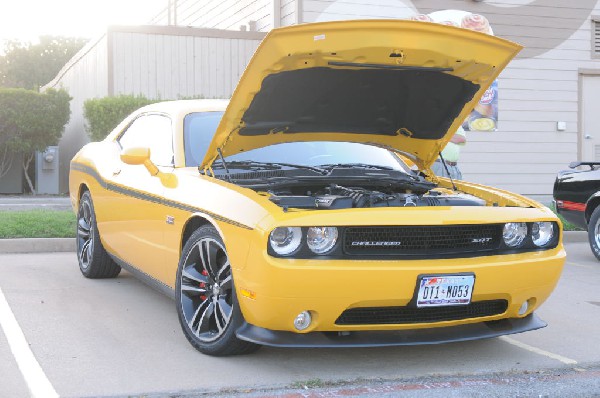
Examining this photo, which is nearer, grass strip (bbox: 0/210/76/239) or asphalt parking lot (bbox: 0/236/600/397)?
asphalt parking lot (bbox: 0/236/600/397)

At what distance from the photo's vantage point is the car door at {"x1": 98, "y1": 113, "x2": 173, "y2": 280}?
5027 mm

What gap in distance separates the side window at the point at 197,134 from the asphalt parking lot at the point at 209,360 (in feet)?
3.65

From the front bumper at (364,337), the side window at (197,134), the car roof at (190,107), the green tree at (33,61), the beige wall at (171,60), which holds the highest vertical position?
the green tree at (33,61)

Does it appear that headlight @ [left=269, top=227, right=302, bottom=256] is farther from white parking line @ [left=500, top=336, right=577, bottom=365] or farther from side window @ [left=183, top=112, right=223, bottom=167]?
white parking line @ [left=500, top=336, right=577, bottom=365]

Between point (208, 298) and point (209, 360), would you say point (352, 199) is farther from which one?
point (209, 360)

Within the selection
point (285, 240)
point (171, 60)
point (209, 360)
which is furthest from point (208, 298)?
point (171, 60)

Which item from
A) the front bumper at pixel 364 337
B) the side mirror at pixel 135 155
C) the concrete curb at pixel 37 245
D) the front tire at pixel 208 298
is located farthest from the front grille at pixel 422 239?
the concrete curb at pixel 37 245

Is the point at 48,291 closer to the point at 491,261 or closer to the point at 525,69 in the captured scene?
the point at 491,261

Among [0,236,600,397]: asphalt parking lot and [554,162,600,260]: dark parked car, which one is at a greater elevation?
[554,162,600,260]: dark parked car

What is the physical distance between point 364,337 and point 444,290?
0.47m

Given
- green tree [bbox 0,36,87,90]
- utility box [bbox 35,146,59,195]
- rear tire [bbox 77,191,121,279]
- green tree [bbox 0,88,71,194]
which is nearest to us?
rear tire [bbox 77,191,121,279]

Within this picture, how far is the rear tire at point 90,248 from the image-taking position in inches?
252

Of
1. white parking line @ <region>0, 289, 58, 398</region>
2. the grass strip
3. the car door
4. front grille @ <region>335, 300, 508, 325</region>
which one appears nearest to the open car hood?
the car door

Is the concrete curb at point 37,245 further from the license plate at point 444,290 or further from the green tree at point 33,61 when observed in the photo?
the green tree at point 33,61
